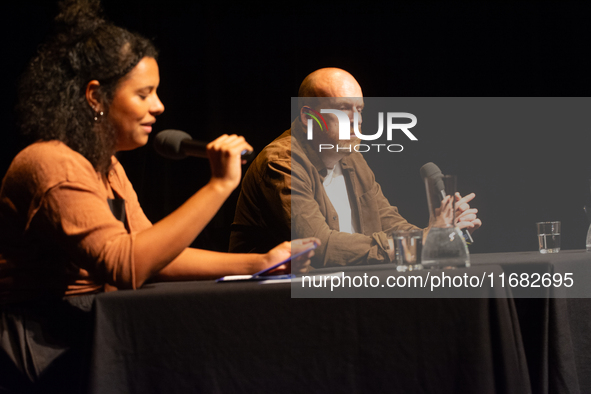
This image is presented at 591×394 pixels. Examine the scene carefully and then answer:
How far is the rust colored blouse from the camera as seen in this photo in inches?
39.2

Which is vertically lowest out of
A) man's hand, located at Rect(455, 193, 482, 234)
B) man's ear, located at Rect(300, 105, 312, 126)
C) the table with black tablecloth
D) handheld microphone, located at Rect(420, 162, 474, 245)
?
the table with black tablecloth

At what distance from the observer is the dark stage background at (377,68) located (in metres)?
2.61

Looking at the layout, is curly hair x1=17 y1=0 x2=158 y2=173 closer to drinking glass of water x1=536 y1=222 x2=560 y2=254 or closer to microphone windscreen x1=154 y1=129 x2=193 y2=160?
microphone windscreen x1=154 y1=129 x2=193 y2=160

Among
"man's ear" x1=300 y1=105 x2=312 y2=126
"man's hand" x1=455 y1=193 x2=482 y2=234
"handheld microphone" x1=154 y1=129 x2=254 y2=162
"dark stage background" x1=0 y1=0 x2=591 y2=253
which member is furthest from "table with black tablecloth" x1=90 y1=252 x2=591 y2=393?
"dark stage background" x1=0 y1=0 x2=591 y2=253

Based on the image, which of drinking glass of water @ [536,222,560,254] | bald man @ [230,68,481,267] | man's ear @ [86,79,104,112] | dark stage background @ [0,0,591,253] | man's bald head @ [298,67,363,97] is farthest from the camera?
dark stage background @ [0,0,591,253]

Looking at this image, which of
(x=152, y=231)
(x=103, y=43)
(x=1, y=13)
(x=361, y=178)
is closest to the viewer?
(x=152, y=231)

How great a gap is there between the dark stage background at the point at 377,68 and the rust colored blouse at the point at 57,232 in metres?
1.47

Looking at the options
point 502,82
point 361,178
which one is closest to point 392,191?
point 361,178

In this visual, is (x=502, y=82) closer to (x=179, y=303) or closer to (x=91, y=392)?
(x=179, y=303)

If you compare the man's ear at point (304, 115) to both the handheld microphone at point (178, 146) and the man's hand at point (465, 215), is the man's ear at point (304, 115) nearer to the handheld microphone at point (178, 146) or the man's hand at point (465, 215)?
the man's hand at point (465, 215)

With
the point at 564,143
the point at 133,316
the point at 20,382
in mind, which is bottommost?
the point at 20,382

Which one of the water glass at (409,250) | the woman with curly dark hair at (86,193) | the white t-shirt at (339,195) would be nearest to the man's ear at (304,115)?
the white t-shirt at (339,195)

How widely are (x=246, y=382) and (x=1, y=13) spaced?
7.88 feet

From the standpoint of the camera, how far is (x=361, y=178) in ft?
7.13
